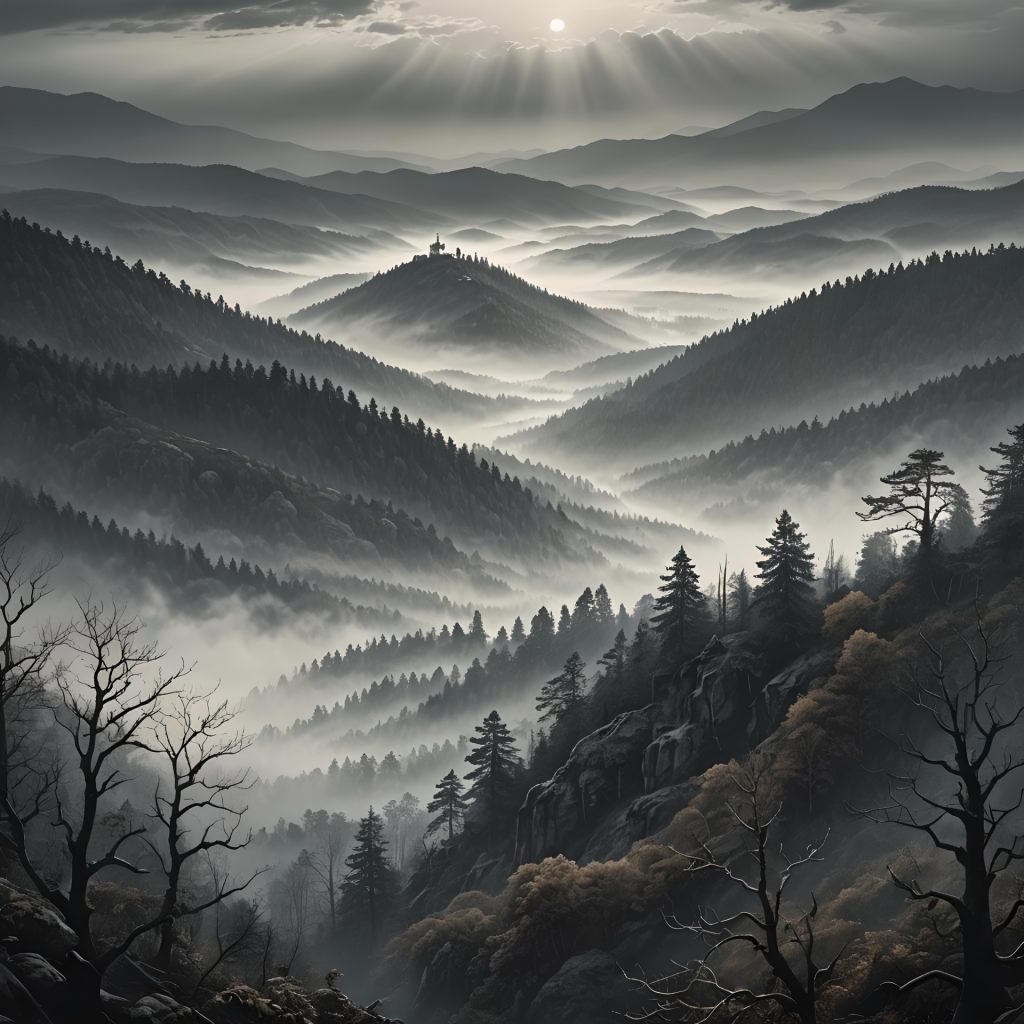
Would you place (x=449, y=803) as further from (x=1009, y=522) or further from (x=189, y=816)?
(x=189, y=816)

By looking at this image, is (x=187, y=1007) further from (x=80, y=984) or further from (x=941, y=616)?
(x=941, y=616)

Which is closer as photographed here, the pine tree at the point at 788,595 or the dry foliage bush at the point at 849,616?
the dry foliage bush at the point at 849,616

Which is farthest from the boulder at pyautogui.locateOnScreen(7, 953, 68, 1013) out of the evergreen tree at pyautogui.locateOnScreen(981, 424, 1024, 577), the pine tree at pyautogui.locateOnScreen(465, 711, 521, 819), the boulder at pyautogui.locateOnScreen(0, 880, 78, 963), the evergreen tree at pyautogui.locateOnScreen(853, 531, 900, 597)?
the pine tree at pyautogui.locateOnScreen(465, 711, 521, 819)

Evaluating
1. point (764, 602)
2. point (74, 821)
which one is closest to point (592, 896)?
point (764, 602)

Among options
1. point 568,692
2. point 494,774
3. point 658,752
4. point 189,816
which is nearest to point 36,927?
point 658,752

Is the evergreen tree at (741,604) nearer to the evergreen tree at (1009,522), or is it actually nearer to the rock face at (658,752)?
the rock face at (658,752)

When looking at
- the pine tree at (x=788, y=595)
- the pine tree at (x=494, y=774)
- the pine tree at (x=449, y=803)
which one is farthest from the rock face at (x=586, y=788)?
the pine tree at (x=449, y=803)
